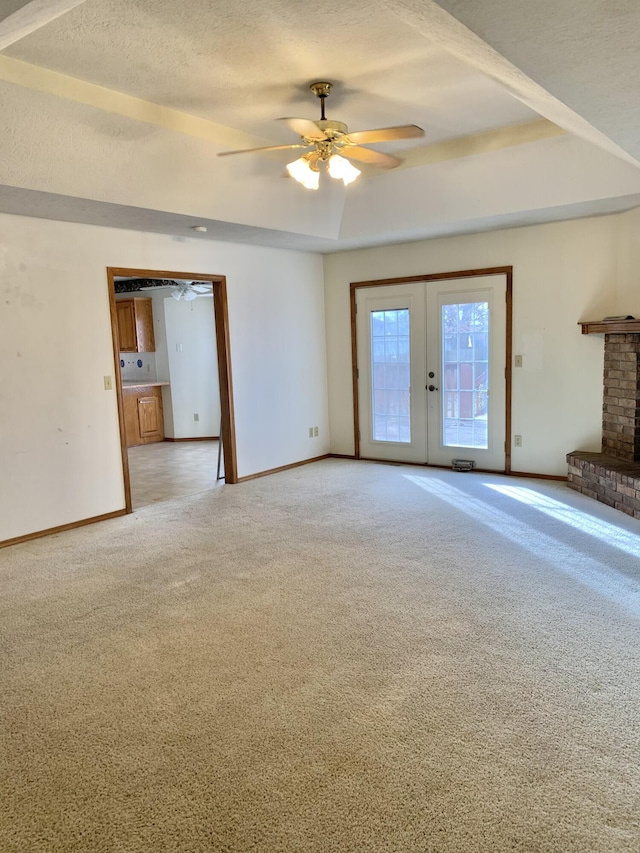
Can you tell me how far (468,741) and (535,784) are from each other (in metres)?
0.26

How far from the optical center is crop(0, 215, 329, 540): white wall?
14.0 ft

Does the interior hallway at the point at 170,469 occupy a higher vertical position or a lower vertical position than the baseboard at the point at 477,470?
lower

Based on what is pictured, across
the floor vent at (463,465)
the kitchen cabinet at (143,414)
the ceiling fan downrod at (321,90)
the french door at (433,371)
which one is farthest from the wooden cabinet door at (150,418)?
the ceiling fan downrod at (321,90)

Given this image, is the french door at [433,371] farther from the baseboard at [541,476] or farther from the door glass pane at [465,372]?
the baseboard at [541,476]

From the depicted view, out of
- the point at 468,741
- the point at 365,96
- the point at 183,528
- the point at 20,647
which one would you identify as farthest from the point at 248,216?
the point at 468,741

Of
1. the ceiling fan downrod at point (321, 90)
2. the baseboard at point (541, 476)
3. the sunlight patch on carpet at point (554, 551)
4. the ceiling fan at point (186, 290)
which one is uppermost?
the ceiling fan downrod at point (321, 90)

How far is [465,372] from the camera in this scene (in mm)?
6012

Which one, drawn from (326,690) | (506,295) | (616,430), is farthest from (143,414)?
(326,690)

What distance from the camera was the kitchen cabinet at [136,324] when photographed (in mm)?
9055

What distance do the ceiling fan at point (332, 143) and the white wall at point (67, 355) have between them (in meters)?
1.71

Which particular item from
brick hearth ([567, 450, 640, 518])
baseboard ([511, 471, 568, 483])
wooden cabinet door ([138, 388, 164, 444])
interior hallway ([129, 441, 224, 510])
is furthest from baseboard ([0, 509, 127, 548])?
wooden cabinet door ([138, 388, 164, 444])

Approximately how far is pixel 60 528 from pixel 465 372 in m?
4.03

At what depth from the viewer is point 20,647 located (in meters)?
2.85

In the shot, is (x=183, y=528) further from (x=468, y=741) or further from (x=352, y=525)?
(x=468, y=741)
